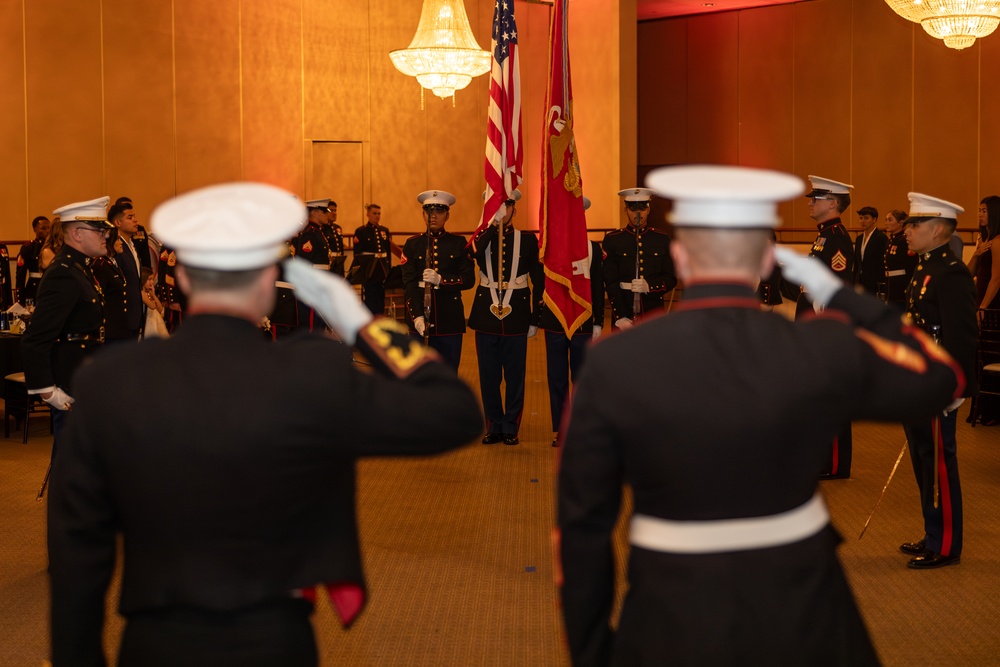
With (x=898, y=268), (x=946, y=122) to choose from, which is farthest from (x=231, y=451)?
(x=946, y=122)

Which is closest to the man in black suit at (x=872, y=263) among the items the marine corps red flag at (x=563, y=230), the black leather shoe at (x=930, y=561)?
the marine corps red flag at (x=563, y=230)

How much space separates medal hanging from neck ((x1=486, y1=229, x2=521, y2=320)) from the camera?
A: 7.31 m

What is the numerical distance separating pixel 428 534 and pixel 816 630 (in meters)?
3.53

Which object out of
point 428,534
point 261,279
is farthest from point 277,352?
point 428,534

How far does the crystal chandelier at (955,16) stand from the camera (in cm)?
1059

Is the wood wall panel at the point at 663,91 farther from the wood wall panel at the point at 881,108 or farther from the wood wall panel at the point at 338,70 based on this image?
the wood wall panel at the point at 338,70

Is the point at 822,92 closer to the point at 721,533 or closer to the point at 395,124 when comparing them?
the point at 395,124

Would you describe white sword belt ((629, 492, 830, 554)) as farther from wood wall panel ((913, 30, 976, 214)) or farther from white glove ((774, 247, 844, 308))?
wood wall panel ((913, 30, 976, 214))

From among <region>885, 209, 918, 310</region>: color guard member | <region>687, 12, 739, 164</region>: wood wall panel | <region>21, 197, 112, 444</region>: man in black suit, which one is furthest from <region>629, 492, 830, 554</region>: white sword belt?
<region>687, 12, 739, 164</region>: wood wall panel

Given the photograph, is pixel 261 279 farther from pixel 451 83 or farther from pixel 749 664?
pixel 451 83

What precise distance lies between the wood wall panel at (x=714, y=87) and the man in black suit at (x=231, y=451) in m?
16.8

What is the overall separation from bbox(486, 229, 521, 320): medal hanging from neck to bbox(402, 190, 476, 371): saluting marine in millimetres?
174

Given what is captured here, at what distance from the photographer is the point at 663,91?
60.9 feet

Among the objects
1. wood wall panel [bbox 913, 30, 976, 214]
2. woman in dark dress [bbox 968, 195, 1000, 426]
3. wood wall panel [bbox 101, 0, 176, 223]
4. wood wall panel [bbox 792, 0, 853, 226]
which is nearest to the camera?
woman in dark dress [bbox 968, 195, 1000, 426]
